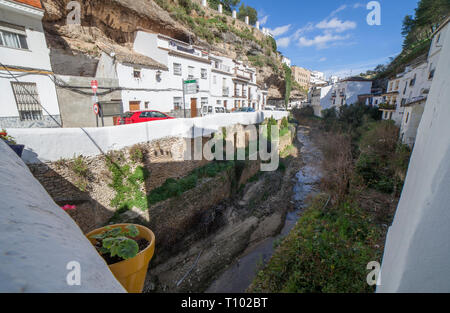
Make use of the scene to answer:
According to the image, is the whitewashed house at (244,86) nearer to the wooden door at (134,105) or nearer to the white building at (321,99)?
the wooden door at (134,105)

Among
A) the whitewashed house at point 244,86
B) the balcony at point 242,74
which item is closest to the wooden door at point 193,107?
the whitewashed house at point 244,86

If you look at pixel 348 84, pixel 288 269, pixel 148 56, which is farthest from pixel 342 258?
pixel 348 84

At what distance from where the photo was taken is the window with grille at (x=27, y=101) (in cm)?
771

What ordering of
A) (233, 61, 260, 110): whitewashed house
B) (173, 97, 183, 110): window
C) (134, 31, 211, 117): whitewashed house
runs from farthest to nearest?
(233, 61, 260, 110): whitewashed house < (173, 97, 183, 110): window < (134, 31, 211, 117): whitewashed house

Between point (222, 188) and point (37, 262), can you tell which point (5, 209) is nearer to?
point (37, 262)

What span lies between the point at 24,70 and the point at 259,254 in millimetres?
13241

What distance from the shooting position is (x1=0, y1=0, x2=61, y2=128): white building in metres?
7.35

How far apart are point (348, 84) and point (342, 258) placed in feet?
116

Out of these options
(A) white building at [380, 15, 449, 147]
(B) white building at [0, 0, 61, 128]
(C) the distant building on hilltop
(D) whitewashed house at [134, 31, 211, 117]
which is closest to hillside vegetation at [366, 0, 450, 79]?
(A) white building at [380, 15, 449, 147]

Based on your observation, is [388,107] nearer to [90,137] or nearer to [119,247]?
[90,137]

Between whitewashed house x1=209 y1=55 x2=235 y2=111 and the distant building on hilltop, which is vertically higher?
the distant building on hilltop

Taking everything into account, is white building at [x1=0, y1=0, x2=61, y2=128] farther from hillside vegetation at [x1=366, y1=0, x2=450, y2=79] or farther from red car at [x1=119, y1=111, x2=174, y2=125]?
hillside vegetation at [x1=366, y1=0, x2=450, y2=79]

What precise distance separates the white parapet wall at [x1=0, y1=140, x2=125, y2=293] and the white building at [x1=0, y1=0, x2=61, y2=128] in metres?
9.99

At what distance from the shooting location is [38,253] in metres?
0.72
